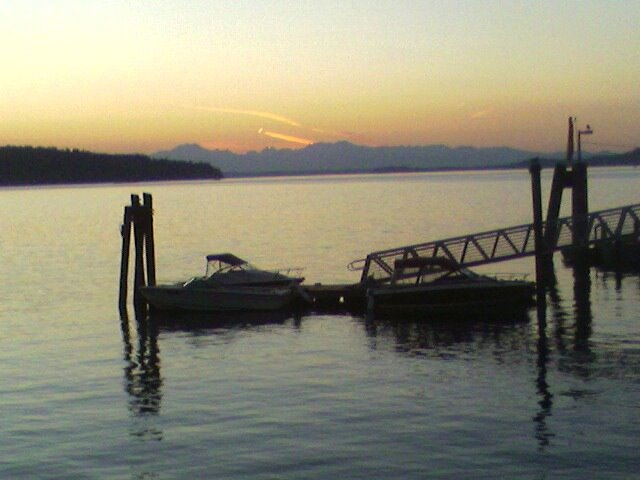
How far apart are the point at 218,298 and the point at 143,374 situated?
10.7 metres

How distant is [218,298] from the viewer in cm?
3653

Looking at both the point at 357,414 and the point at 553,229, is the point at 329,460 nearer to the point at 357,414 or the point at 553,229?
the point at 357,414

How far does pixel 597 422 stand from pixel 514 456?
2.85 m

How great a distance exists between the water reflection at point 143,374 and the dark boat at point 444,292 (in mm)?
7853

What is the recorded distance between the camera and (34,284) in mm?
50188

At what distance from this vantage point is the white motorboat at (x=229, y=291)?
36281 millimetres

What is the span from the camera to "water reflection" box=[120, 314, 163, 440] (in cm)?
2134

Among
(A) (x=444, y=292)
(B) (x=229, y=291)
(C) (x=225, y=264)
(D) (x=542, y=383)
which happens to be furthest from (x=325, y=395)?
(C) (x=225, y=264)

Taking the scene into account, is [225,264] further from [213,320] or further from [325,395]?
[325,395]

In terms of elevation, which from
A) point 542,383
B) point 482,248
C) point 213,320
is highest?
point 482,248

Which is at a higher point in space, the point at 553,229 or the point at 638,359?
the point at 553,229

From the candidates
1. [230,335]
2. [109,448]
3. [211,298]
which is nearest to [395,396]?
[109,448]

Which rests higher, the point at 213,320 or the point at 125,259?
the point at 125,259

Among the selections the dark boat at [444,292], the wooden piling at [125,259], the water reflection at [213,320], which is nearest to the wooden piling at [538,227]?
the dark boat at [444,292]
